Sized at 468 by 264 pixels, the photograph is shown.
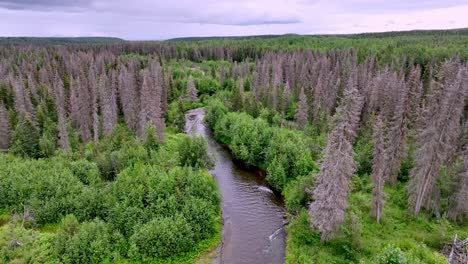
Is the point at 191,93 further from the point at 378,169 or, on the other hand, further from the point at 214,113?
the point at 378,169

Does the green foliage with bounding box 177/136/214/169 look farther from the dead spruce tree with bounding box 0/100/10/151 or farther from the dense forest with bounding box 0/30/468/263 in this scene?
the dead spruce tree with bounding box 0/100/10/151

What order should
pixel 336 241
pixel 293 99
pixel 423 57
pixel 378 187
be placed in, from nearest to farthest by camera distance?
pixel 336 241
pixel 378 187
pixel 293 99
pixel 423 57

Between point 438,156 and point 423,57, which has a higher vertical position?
point 423,57

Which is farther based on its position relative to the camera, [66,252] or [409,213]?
[409,213]

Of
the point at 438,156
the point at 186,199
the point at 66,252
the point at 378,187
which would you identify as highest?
the point at 438,156

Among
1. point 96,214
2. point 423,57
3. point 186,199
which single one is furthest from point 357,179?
point 423,57

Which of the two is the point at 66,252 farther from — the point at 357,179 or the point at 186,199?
the point at 357,179

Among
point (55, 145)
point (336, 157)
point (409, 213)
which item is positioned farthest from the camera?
point (55, 145)
